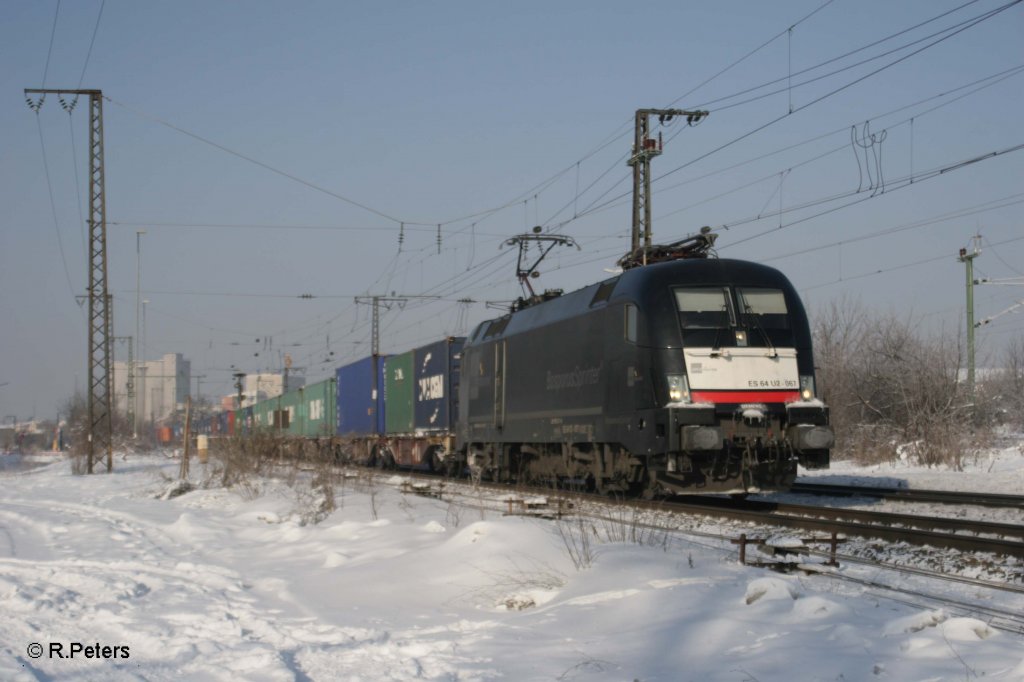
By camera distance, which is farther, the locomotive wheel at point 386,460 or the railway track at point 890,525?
the locomotive wheel at point 386,460

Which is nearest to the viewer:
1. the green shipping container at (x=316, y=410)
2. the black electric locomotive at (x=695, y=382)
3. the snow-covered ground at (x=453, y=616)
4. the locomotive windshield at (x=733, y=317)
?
the snow-covered ground at (x=453, y=616)

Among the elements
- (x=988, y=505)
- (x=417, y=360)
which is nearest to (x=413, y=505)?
(x=988, y=505)

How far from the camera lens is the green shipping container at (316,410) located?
3731cm

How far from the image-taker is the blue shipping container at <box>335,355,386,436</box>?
32.2 meters

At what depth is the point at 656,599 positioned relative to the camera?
717 cm

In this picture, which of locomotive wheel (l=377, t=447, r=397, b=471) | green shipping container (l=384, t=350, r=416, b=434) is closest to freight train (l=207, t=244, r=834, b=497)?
green shipping container (l=384, t=350, r=416, b=434)

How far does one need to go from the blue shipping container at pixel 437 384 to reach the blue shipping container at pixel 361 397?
4.56 metres

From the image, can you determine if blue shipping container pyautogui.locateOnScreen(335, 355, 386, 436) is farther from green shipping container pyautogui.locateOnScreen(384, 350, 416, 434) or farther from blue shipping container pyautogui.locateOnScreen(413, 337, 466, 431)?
blue shipping container pyautogui.locateOnScreen(413, 337, 466, 431)

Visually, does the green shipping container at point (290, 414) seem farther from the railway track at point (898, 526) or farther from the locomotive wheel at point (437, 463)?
the railway track at point (898, 526)

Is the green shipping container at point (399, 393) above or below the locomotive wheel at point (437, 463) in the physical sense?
Answer: above

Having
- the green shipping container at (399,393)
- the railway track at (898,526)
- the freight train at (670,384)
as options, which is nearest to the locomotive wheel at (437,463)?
the green shipping container at (399,393)

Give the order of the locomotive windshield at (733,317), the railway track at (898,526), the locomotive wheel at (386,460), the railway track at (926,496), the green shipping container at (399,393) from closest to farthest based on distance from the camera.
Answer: the railway track at (898,526) < the railway track at (926,496) < the locomotive windshield at (733,317) < the green shipping container at (399,393) < the locomotive wheel at (386,460)

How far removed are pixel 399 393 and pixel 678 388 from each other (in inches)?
689

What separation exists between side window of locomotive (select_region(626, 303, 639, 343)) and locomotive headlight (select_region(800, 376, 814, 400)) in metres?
2.38
